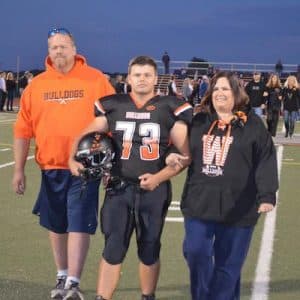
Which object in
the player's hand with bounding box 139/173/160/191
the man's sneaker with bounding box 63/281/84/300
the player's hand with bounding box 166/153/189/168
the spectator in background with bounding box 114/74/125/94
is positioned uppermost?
the spectator in background with bounding box 114/74/125/94

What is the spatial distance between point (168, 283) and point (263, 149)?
181 cm

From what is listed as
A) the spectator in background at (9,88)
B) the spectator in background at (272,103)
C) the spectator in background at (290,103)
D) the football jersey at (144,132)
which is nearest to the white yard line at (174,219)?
the football jersey at (144,132)

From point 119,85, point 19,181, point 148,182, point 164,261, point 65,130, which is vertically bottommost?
point 164,261

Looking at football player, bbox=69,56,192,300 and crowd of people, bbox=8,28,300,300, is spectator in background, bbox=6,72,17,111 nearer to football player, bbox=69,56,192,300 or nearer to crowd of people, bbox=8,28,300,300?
crowd of people, bbox=8,28,300,300

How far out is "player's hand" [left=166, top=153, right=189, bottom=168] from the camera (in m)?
4.29

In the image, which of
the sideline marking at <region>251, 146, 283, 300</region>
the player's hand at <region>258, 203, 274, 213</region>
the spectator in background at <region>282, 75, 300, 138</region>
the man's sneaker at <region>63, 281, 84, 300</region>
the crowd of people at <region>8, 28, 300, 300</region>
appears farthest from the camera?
the spectator in background at <region>282, 75, 300, 138</region>

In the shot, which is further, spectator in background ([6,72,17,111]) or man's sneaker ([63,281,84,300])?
spectator in background ([6,72,17,111])

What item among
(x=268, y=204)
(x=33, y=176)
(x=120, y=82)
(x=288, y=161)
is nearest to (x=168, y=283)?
(x=268, y=204)

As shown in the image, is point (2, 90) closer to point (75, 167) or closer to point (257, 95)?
point (257, 95)

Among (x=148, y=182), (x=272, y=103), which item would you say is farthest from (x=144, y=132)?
(x=272, y=103)

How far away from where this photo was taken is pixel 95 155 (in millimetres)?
4445

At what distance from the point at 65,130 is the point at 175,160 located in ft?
3.38

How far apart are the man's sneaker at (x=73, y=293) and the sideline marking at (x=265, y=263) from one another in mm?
1297

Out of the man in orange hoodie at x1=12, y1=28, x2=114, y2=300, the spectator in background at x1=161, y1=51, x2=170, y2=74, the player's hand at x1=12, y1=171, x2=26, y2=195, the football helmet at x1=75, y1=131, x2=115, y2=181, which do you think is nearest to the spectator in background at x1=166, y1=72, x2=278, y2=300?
the football helmet at x1=75, y1=131, x2=115, y2=181
